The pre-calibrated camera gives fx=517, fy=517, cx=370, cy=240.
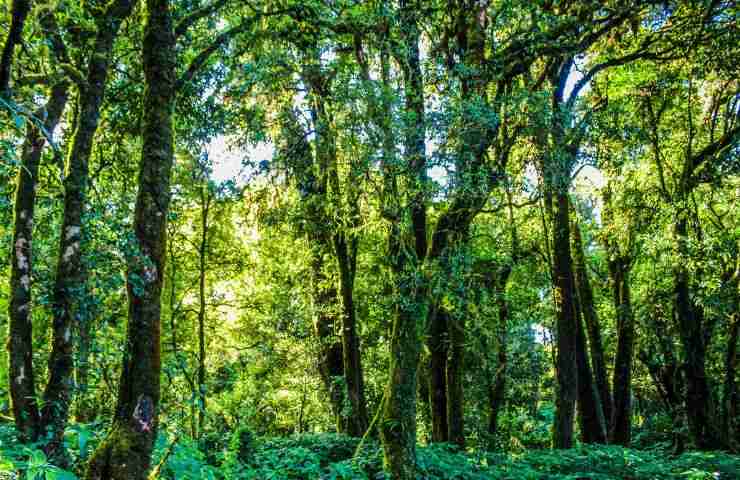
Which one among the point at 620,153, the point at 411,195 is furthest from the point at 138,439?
the point at 620,153

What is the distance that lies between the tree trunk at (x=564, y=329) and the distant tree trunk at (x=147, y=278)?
9.15 m

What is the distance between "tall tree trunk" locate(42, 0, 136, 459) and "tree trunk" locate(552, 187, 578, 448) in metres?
9.57

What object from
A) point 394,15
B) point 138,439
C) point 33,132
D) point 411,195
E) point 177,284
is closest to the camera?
point 138,439

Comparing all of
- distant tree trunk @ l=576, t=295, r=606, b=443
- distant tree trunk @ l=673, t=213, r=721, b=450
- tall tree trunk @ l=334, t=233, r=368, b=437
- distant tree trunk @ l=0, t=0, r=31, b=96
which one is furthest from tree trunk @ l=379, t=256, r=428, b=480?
distant tree trunk @ l=673, t=213, r=721, b=450

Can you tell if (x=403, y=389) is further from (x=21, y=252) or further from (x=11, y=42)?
(x=11, y=42)

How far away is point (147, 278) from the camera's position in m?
5.13

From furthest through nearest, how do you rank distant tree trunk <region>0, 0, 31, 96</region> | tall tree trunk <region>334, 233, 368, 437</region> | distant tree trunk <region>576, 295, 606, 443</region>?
distant tree trunk <region>576, 295, 606, 443</region> < tall tree trunk <region>334, 233, 368, 437</region> < distant tree trunk <region>0, 0, 31, 96</region>

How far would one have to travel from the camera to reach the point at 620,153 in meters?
11.2

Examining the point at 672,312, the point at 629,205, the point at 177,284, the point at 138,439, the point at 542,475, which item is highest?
the point at 629,205

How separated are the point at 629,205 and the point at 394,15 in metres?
9.47

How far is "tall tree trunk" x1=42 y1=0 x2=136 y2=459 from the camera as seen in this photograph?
18.4 ft

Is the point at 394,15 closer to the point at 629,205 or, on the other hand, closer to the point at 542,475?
the point at 542,475

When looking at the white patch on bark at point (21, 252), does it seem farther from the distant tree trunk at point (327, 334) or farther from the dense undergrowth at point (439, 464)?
the distant tree trunk at point (327, 334)

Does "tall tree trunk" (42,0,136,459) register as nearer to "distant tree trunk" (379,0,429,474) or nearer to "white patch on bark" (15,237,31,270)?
"white patch on bark" (15,237,31,270)
